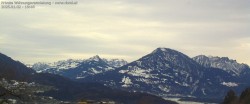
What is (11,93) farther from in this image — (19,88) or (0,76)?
(0,76)

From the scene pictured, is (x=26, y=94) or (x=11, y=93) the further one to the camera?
(x=26, y=94)

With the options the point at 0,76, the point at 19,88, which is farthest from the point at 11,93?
the point at 0,76

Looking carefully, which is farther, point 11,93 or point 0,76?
point 0,76
